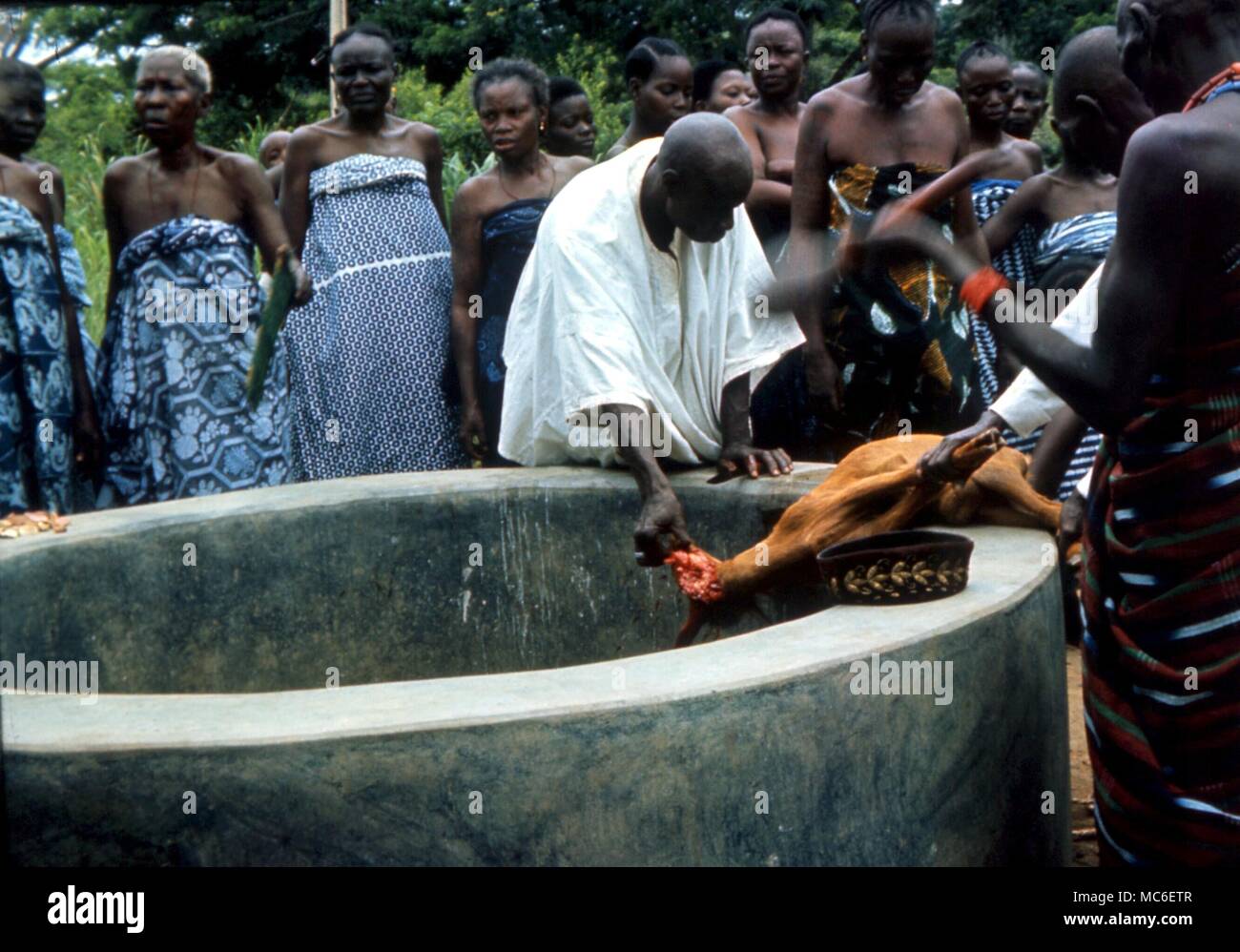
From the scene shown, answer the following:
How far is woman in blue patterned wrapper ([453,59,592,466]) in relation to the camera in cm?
535

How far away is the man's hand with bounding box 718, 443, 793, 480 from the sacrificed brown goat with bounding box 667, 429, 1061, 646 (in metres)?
0.40

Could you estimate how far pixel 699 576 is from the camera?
361cm

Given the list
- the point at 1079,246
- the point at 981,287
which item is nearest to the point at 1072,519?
the point at 981,287

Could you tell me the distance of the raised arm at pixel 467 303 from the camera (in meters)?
5.30

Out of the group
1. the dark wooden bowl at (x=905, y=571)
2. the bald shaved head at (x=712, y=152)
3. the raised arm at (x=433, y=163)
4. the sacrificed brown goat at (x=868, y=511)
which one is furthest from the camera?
the raised arm at (x=433, y=163)

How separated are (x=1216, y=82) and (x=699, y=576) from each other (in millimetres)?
1648

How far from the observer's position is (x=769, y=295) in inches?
161

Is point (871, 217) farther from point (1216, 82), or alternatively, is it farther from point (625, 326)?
point (1216, 82)

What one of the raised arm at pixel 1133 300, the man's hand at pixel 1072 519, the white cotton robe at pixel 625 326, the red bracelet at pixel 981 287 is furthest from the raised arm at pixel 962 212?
the raised arm at pixel 1133 300

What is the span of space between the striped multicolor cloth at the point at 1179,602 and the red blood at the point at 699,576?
1.11 metres

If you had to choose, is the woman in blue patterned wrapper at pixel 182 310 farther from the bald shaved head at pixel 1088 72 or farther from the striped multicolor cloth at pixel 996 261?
the bald shaved head at pixel 1088 72

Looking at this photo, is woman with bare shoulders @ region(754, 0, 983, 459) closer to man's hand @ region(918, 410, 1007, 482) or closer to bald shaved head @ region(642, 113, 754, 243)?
bald shaved head @ region(642, 113, 754, 243)

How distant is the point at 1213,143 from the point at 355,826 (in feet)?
5.10

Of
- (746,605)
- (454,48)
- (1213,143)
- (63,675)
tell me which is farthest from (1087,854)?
(454,48)
